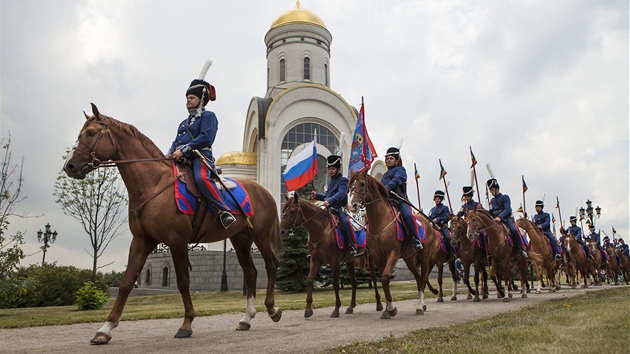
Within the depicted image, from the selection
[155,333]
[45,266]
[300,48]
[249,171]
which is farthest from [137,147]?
[300,48]

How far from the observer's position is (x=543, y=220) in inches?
771

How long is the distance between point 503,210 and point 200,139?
34.0ft

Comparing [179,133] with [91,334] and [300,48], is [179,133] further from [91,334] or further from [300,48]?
[300,48]

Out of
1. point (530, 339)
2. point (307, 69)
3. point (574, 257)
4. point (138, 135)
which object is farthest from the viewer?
point (307, 69)

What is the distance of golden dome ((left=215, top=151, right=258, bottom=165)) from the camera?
46219mm

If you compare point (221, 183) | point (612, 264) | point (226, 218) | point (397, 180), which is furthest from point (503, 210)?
point (612, 264)

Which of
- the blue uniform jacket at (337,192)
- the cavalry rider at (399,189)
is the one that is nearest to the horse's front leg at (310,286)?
the blue uniform jacket at (337,192)

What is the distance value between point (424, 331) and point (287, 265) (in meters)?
19.1

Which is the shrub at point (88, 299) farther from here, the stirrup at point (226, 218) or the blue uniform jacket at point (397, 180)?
the stirrup at point (226, 218)

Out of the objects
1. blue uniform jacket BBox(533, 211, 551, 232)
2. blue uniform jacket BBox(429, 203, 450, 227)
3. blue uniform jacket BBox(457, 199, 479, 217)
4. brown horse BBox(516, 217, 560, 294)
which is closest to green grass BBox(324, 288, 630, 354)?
blue uniform jacket BBox(457, 199, 479, 217)

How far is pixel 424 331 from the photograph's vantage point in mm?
7168

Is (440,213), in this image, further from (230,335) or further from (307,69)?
(307,69)

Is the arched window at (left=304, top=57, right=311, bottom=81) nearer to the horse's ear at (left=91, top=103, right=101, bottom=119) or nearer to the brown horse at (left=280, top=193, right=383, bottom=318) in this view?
the brown horse at (left=280, top=193, right=383, bottom=318)

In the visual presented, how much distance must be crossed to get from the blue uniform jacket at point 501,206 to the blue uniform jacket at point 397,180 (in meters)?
5.04
